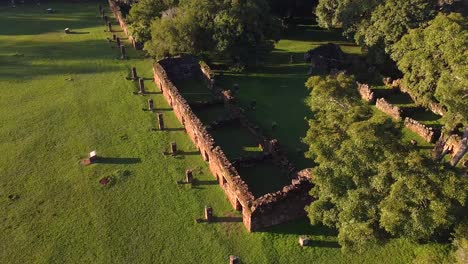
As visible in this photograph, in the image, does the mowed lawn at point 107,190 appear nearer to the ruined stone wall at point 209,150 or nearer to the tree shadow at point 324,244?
the tree shadow at point 324,244

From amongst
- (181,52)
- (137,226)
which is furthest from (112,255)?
(181,52)

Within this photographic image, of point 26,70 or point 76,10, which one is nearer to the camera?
point 26,70

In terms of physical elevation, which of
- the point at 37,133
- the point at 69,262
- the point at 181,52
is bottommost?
the point at 69,262

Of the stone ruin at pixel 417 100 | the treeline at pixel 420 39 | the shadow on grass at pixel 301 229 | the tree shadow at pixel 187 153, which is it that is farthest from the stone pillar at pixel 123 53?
the shadow on grass at pixel 301 229

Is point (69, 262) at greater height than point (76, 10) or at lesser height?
lesser

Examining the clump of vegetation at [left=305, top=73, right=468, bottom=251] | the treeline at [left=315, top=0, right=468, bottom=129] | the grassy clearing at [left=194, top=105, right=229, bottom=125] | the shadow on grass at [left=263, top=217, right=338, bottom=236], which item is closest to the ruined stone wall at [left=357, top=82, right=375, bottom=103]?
the treeline at [left=315, top=0, right=468, bottom=129]

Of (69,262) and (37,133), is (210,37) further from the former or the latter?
Result: (69,262)

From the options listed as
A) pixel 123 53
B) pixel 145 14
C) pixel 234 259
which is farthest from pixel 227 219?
pixel 145 14
